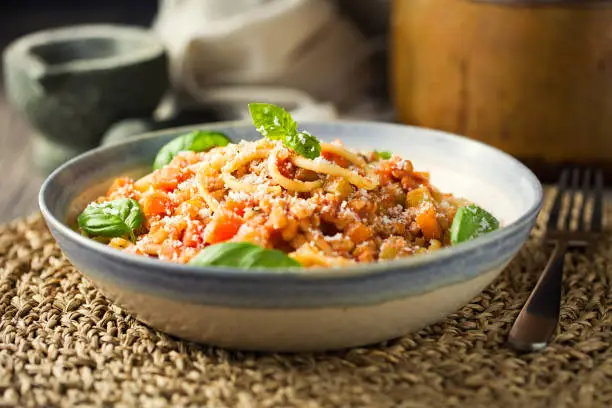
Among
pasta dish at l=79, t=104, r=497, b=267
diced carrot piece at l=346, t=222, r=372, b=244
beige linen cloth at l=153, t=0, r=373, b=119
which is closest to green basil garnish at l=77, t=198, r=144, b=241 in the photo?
pasta dish at l=79, t=104, r=497, b=267

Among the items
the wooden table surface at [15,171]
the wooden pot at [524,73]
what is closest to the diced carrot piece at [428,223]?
the wooden pot at [524,73]

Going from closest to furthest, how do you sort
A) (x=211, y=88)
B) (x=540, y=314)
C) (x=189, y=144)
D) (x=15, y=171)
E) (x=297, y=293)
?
(x=297, y=293) < (x=540, y=314) < (x=189, y=144) < (x=15, y=171) < (x=211, y=88)

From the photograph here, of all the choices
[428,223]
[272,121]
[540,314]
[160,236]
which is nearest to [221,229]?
[160,236]

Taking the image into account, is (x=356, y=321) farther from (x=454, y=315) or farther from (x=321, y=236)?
(x=454, y=315)

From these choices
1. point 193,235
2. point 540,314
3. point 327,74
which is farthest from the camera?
point 327,74

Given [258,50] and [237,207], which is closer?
[237,207]

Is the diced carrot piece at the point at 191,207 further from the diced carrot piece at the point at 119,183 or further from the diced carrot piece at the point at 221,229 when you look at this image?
the diced carrot piece at the point at 119,183

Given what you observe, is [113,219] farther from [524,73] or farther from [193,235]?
[524,73]

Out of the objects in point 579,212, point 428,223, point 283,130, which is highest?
point 283,130

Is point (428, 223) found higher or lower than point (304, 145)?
lower
